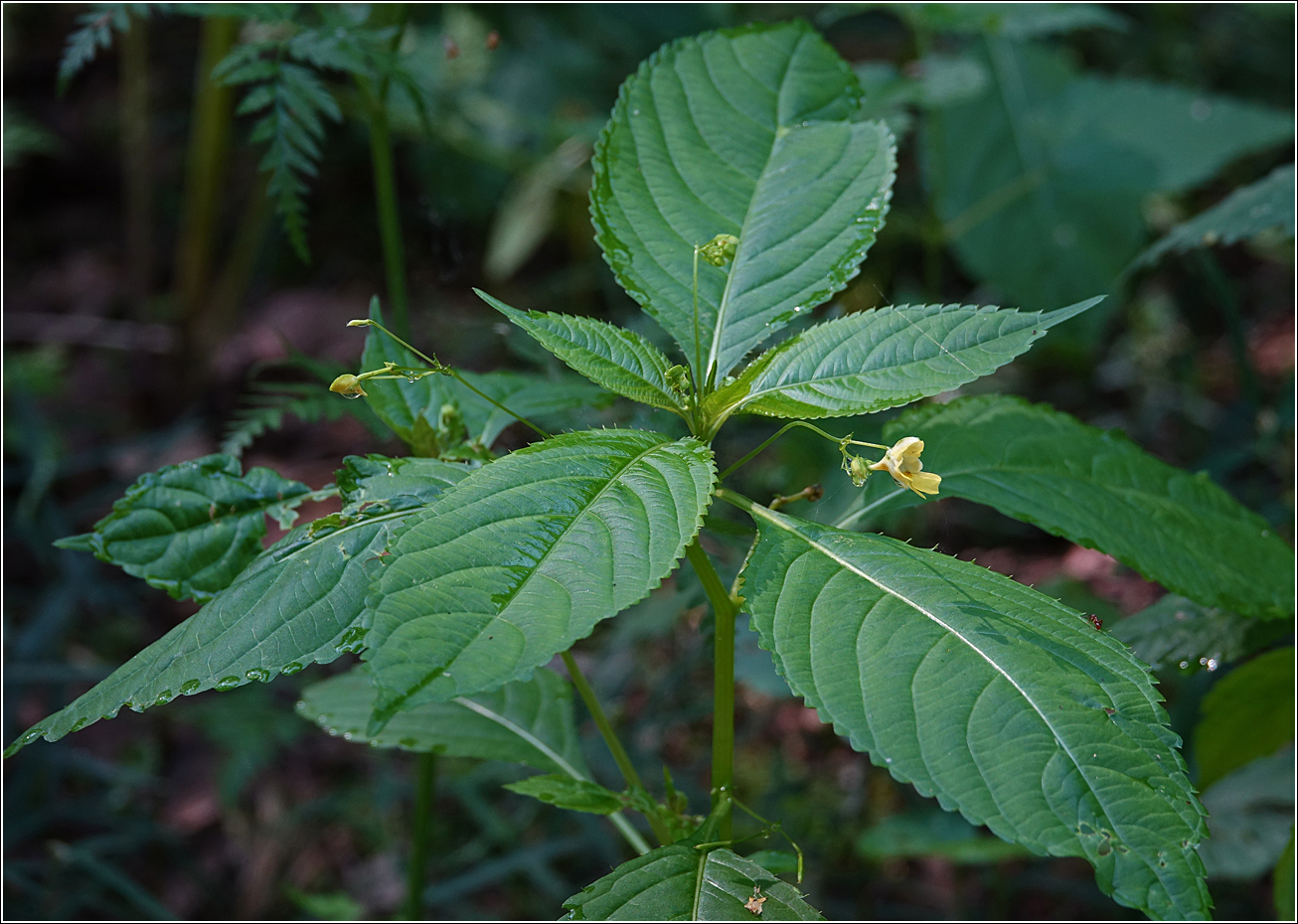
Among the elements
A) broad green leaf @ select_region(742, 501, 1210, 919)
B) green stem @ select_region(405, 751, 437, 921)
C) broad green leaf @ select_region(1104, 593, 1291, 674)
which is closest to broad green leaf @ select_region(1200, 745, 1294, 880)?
broad green leaf @ select_region(1104, 593, 1291, 674)

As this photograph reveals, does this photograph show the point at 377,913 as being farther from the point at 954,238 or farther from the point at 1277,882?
the point at 954,238

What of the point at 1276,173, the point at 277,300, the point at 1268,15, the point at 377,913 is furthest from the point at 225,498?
the point at 1268,15

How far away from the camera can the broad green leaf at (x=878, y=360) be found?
0.94 m

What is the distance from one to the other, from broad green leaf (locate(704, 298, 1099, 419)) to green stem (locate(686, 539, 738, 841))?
0.57 feet

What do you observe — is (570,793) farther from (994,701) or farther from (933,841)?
(933,841)

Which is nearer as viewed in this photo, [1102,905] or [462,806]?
[1102,905]

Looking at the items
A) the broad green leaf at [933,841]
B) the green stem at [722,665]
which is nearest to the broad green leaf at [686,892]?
the green stem at [722,665]

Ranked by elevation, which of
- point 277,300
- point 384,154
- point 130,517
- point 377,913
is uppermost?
point 384,154

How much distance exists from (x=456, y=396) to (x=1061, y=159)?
8.47 feet

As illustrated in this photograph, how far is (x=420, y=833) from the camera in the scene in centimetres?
150

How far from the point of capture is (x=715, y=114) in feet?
4.23

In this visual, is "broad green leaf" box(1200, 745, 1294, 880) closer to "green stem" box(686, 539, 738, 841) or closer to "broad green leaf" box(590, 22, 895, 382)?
"green stem" box(686, 539, 738, 841)

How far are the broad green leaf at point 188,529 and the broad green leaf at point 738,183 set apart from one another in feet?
1.65

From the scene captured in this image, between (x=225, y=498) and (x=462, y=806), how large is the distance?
1594mm
